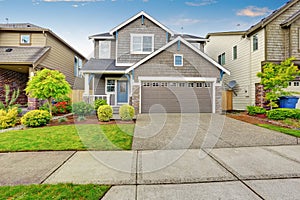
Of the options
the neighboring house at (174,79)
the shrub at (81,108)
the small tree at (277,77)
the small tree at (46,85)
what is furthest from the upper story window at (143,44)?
the small tree at (277,77)

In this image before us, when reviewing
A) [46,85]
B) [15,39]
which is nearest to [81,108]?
[46,85]

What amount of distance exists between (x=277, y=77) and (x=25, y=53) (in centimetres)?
1568

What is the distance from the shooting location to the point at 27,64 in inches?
440

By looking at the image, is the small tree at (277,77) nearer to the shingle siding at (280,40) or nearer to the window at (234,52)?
the shingle siding at (280,40)

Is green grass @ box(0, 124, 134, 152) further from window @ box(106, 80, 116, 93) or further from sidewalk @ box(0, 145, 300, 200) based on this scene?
window @ box(106, 80, 116, 93)

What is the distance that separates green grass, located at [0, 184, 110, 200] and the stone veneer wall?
12599 mm

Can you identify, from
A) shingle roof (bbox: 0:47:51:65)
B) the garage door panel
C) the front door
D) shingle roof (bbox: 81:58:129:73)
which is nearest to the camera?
shingle roof (bbox: 0:47:51:65)

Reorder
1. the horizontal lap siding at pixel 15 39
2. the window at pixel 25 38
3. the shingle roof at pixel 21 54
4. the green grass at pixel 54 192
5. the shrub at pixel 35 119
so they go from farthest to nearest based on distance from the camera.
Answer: the window at pixel 25 38 < the horizontal lap siding at pixel 15 39 < the shingle roof at pixel 21 54 < the shrub at pixel 35 119 < the green grass at pixel 54 192

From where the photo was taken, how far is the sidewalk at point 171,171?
283 centimetres

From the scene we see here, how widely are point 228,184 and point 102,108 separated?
23.0 ft

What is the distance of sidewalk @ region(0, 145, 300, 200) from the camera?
283cm

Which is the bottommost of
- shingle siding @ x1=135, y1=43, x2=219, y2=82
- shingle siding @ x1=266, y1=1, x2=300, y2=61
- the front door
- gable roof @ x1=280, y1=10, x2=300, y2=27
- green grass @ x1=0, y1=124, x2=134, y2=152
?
green grass @ x1=0, y1=124, x2=134, y2=152

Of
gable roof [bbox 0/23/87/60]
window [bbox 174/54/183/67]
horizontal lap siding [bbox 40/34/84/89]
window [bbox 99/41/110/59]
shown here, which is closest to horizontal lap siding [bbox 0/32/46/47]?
gable roof [bbox 0/23/87/60]

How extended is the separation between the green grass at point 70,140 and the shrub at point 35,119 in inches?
47.6
